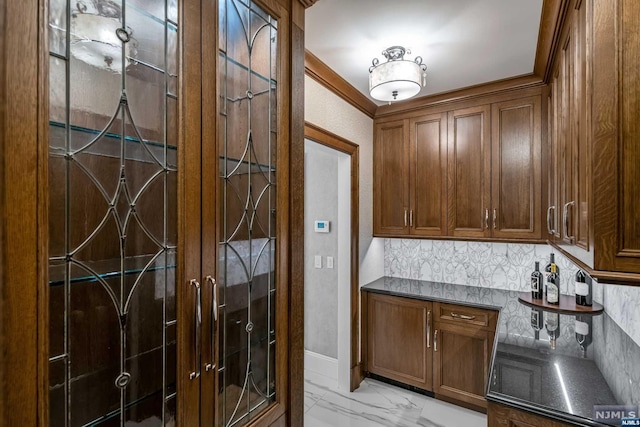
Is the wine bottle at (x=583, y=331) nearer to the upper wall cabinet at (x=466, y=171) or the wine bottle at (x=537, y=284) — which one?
the wine bottle at (x=537, y=284)

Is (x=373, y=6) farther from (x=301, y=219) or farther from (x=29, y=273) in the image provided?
(x=29, y=273)

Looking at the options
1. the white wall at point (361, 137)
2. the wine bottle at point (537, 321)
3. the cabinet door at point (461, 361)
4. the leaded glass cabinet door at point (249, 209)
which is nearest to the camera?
the leaded glass cabinet door at point (249, 209)

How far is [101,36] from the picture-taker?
2.56 feet

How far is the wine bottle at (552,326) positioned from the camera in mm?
1838

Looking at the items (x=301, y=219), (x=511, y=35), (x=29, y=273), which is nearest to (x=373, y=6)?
(x=511, y=35)

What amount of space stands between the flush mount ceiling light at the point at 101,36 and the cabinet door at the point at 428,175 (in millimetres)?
2696

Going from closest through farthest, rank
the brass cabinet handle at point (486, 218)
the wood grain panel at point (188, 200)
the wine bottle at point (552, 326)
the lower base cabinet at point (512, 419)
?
the wood grain panel at point (188, 200)
the lower base cabinet at point (512, 419)
the wine bottle at point (552, 326)
the brass cabinet handle at point (486, 218)

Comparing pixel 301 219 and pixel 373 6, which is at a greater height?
pixel 373 6

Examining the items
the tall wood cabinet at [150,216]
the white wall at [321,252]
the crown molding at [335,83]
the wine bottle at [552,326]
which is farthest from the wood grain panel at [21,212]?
the white wall at [321,252]

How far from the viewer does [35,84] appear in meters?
0.64

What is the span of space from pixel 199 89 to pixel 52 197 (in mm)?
480

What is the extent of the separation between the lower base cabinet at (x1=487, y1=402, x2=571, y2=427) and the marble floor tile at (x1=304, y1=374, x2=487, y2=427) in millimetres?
1396

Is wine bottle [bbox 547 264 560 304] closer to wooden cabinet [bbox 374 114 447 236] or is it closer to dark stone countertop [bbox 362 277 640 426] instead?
dark stone countertop [bbox 362 277 640 426]
